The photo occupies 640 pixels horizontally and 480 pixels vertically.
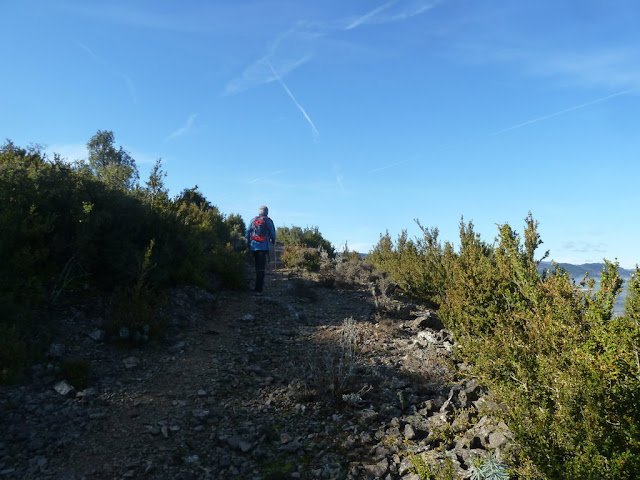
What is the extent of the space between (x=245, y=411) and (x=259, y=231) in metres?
6.88

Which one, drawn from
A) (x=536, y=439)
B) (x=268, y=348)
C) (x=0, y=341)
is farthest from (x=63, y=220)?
(x=536, y=439)

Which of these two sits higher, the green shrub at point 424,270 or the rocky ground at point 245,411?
the green shrub at point 424,270

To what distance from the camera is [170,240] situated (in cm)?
872

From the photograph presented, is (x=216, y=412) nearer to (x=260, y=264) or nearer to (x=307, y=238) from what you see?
(x=260, y=264)

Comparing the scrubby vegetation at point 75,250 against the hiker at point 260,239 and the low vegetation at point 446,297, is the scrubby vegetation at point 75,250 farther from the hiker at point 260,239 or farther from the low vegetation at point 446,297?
the hiker at point 260,239

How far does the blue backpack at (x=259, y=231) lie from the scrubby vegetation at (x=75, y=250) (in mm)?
1946

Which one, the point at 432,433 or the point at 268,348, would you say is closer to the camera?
the point at 432,433

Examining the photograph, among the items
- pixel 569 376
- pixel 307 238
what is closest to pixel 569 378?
pixel 569 376

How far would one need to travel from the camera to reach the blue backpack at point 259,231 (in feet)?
37.1

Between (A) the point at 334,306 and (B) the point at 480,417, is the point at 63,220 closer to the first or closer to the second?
(A) the point at 334,306

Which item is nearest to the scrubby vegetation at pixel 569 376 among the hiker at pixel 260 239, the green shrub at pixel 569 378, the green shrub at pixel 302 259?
the green shrub at pixel 569 378

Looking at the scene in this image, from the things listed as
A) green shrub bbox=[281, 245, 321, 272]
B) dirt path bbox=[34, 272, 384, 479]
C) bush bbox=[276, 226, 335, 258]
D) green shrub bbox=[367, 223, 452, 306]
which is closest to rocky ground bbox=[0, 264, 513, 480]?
dirt path bbox=[34, 272, 384, 479]

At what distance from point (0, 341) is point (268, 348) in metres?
3.68

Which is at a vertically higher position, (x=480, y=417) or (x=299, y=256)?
(x=299, y=256)
